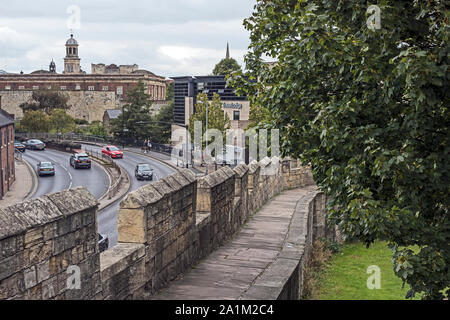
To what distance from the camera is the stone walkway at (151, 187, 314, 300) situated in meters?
9.32

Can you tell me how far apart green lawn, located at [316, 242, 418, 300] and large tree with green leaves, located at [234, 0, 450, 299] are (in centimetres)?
Answer: 559

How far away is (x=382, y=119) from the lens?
9.23 m

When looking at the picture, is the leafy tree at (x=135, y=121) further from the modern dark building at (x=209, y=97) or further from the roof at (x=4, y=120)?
the roof at (x=4, y=120)

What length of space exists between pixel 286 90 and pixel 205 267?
3680mm

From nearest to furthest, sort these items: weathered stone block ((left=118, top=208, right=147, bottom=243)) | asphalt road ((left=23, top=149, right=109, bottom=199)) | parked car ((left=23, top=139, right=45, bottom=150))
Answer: weathered stone block ((left=118, top=208, right=147, bottom=243)), asphalt road ((left=23, top=149, right=109, bottom=199)), parked car ((left=23, top=139, right=45, bottom=150))

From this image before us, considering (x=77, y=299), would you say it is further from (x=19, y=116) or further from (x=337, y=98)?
(x=19, y=116)

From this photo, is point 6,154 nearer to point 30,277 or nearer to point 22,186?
point 22,186

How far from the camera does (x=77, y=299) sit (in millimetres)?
6820

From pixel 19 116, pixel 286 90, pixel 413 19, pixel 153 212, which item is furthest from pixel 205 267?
pixel 19 116

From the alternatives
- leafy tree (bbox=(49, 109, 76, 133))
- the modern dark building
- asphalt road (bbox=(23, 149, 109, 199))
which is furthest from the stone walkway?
leafy tree (bbox=(49, 109, 76, 133))

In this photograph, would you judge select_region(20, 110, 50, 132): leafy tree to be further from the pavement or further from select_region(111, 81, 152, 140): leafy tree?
the pavement

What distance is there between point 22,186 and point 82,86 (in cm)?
8671

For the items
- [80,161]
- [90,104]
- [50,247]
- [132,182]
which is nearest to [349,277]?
[50,247]
